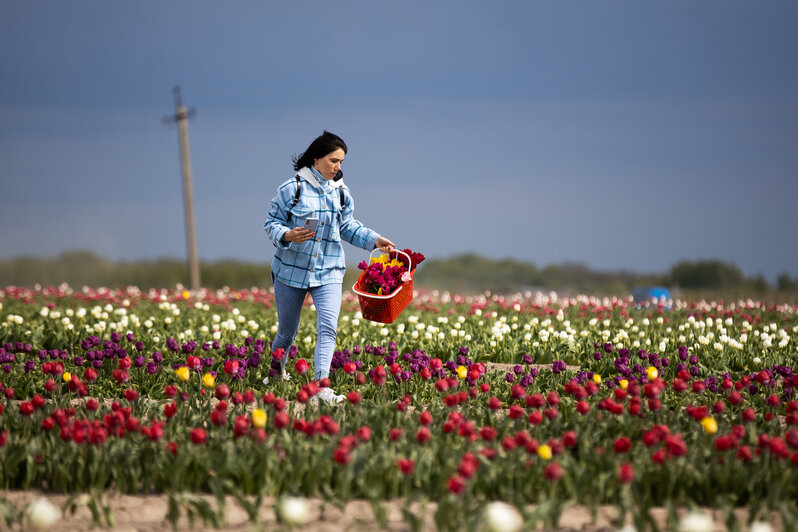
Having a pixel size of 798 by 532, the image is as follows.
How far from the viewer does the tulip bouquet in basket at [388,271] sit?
6.49m

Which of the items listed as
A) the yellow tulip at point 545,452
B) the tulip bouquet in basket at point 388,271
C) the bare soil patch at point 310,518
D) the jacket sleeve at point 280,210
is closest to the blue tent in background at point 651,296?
the tulip bouquet in basket at point 388,271

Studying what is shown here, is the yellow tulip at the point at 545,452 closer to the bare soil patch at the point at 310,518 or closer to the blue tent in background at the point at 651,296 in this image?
the bare soil patch at the point at 310,518

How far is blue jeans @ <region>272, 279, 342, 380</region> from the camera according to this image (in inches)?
255

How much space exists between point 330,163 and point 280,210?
23.3 inches

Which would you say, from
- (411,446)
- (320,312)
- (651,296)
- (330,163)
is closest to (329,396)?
(320,312)

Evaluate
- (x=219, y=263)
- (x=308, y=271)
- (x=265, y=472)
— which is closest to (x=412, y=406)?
Answer: (x=308, y=271)

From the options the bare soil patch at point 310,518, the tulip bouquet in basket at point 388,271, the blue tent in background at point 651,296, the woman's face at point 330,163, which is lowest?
the bare soil patch at point 310,518

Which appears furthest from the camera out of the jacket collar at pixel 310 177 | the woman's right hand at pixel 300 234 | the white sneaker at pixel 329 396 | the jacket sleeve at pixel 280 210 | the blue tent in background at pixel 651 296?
the blue tent in background at pixel 651 296

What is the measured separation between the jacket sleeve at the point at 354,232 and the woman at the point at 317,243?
0.23 ft

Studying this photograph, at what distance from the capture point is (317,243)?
6.53 m

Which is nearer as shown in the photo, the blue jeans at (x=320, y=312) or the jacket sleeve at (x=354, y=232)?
the blue jeans at (x=320, y=312)

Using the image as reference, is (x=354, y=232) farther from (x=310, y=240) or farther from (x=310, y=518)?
(x=310, y=518)

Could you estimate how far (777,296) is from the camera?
1656 centimetres

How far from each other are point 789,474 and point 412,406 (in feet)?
9.79
